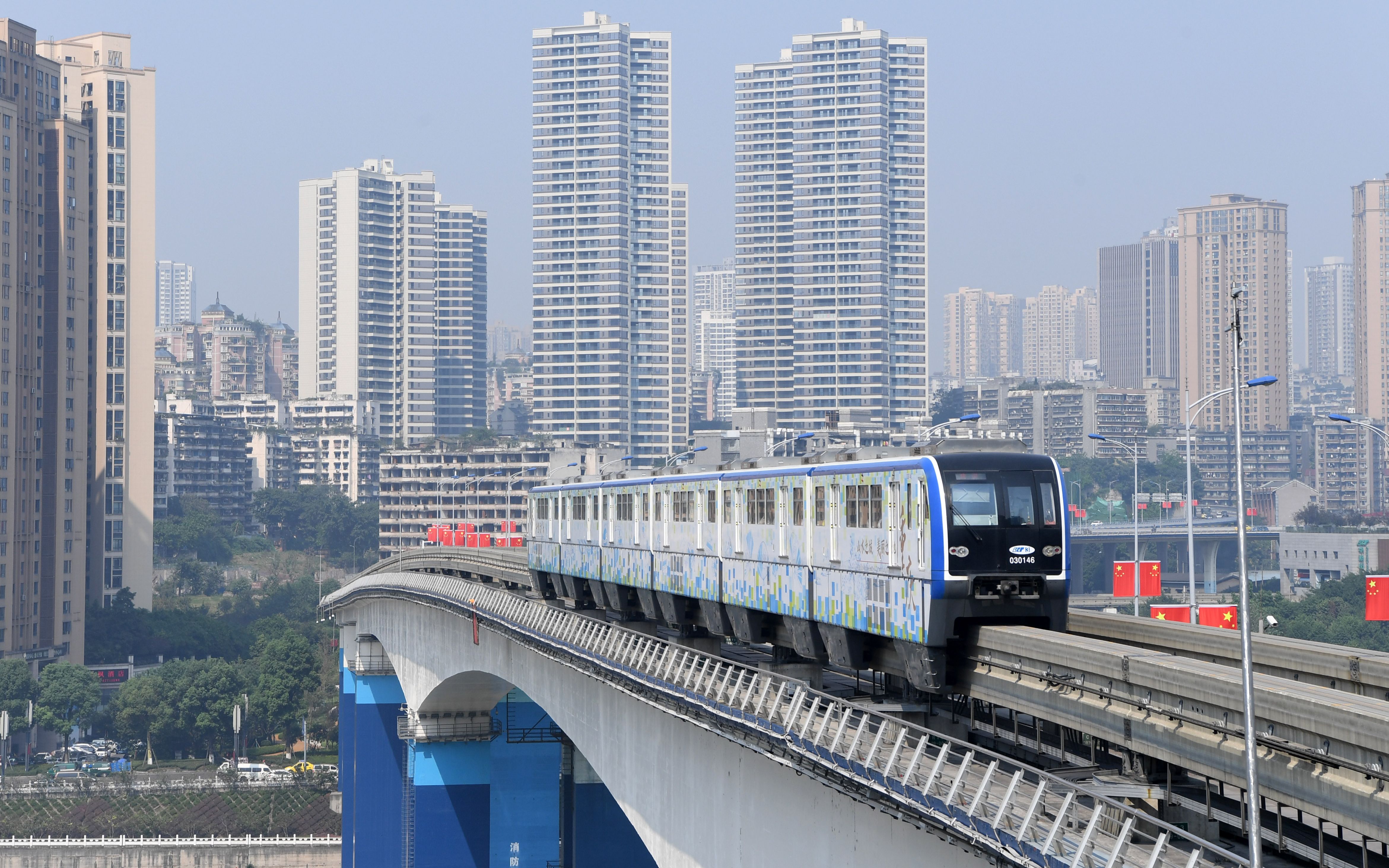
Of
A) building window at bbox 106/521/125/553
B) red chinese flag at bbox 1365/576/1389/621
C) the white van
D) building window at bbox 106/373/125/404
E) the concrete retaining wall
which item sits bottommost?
the concrete retaining wall

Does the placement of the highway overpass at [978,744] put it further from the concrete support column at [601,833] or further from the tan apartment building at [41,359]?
the tan apartment building at [41,359]

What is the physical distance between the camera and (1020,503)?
22562 mm

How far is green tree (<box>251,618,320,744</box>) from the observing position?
12575 cm

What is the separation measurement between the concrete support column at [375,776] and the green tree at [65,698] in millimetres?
43627

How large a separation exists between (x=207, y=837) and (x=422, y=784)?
126ft

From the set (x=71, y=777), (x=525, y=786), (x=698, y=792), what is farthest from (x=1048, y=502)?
(x=71, y=777)

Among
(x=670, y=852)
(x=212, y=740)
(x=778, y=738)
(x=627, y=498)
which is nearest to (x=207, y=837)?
(x=212, y=740)

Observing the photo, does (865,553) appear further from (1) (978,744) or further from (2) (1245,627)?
(2) (1245,627)

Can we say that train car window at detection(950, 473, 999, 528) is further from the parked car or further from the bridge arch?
the parked car

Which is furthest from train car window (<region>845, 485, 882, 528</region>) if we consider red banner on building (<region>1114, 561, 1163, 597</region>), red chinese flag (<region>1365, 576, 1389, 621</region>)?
red banner on building (<region>1114, 561, 1163, 597</region>)

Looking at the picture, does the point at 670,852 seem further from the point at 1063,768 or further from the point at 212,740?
the point at 212,740

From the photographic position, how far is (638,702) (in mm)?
33188

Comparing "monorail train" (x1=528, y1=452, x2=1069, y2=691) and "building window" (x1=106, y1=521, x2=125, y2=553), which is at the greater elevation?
"monorail train" (x1=528, y1=452, x2=1069, y2=691)

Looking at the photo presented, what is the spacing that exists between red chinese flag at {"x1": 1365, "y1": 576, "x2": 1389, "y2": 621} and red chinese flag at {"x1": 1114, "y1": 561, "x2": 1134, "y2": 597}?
9.88 meters
